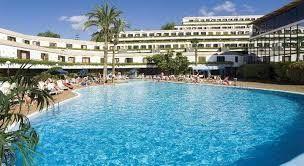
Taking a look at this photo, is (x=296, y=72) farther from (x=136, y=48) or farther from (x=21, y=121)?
(x=136, y=48)

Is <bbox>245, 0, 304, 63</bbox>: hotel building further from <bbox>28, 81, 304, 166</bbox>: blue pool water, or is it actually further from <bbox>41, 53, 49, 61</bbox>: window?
<bbox>41, 53, 49, 61</bbox>: window

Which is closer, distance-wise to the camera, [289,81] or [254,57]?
[289,81]

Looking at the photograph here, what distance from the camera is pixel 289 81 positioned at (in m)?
39.5

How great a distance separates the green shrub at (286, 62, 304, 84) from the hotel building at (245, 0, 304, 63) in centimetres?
317

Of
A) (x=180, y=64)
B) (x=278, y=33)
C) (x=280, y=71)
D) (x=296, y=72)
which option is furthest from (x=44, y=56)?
(x=296, y=72)

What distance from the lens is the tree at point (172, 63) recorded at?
216 feet

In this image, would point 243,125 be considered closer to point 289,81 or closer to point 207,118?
point 207,118

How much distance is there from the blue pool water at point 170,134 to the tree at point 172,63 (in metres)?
42.0

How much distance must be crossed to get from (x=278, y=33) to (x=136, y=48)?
1676 inches

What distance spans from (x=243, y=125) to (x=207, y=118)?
8.11ft

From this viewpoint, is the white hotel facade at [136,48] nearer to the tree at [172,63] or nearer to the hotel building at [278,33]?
the tree at [172,63]

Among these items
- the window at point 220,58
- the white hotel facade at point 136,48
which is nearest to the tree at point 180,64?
the white hotel facade at point 136,48

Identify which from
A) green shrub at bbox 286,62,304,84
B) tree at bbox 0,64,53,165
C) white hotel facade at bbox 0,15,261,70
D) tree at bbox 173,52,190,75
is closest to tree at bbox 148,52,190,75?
tree at bbox 173,52,190,75

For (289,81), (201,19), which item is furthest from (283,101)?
(201,19)
